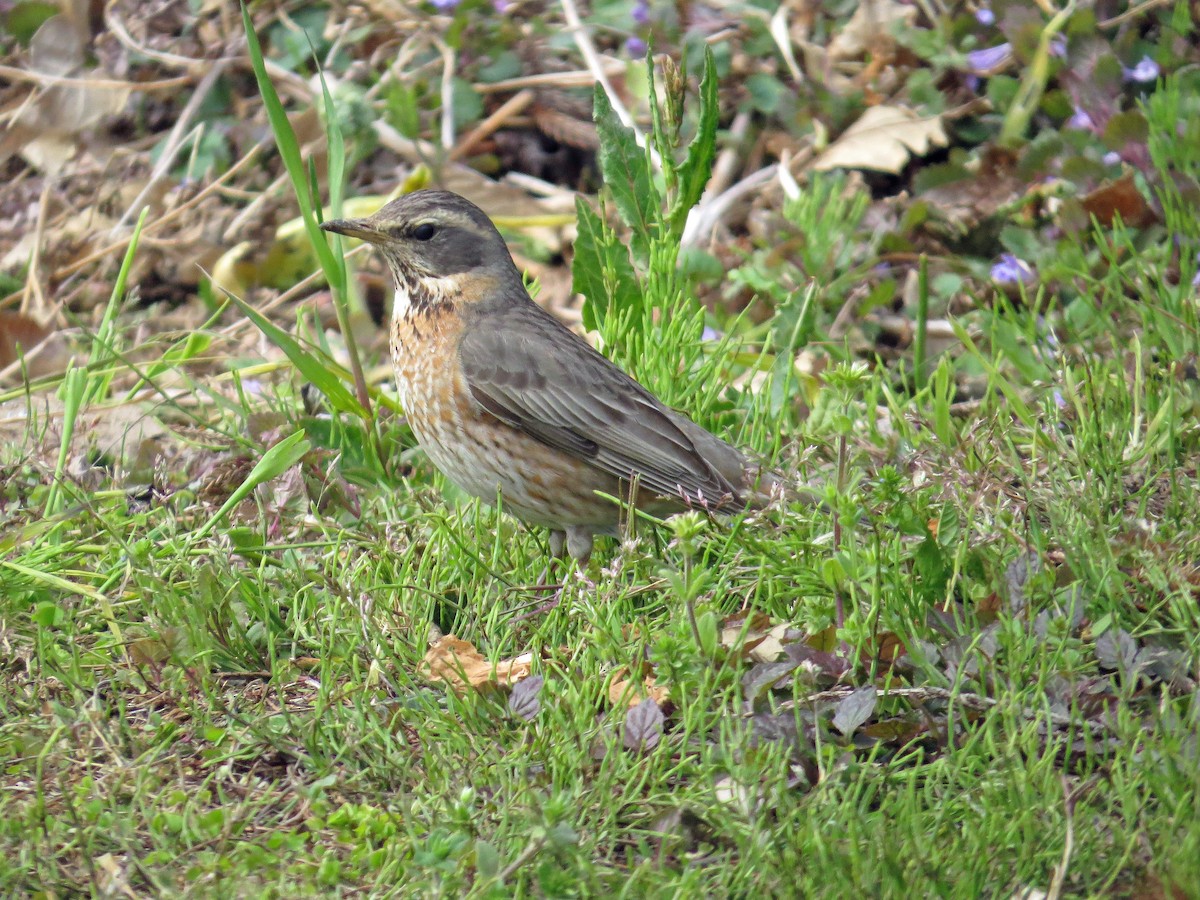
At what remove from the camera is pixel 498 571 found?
16.0 feet

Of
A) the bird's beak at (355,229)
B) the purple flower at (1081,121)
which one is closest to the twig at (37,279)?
the bird's beak at (355,229)

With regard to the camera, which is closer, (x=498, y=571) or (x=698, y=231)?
(x=498, y=571)

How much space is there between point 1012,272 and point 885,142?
4.63 feet

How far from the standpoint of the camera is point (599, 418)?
5.46 meters

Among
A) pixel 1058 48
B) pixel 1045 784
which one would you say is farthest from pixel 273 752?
pixel 1058 48

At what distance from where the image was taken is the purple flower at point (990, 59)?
26.7ft

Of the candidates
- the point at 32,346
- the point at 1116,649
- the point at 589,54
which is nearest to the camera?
the point at 1116,649

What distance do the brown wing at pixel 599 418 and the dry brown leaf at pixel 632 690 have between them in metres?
1.20

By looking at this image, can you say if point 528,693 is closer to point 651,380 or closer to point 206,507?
point 206,507

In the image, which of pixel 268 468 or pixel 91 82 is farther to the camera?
pixel 91 82

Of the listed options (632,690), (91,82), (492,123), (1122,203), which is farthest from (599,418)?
(91,82)

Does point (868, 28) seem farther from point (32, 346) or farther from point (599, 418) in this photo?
point (32, 346)

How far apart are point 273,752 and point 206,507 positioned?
1186mm

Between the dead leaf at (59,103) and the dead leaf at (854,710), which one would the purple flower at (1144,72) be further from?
the dead leaf at (59,103)
